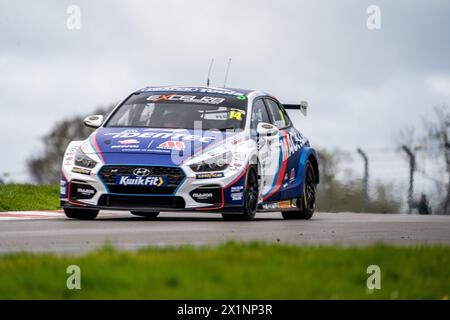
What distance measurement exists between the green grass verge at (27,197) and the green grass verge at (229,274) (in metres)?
11.8

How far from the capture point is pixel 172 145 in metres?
14.5

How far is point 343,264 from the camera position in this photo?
788cm

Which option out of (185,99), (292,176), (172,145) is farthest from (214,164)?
(292,176)

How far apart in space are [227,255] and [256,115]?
806 cm

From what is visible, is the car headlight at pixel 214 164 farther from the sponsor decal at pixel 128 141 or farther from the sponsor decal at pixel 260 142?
the sponsor decal at pixel 260 142

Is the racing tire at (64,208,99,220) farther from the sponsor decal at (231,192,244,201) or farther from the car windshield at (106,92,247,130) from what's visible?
the sponsor decal at (231,192,244,201)

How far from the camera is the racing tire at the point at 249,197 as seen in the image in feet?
48.4

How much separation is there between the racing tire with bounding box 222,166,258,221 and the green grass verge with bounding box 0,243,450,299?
5.91 m

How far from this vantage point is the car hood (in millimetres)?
14359

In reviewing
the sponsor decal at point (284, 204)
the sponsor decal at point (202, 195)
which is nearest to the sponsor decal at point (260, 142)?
the sponsor decal at point (284, 204)

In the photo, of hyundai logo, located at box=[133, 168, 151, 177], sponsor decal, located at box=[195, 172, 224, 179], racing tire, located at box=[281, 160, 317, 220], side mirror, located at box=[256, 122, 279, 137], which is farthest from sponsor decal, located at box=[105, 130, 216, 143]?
racing tire, located at box=[281, 160, 317, 220]
